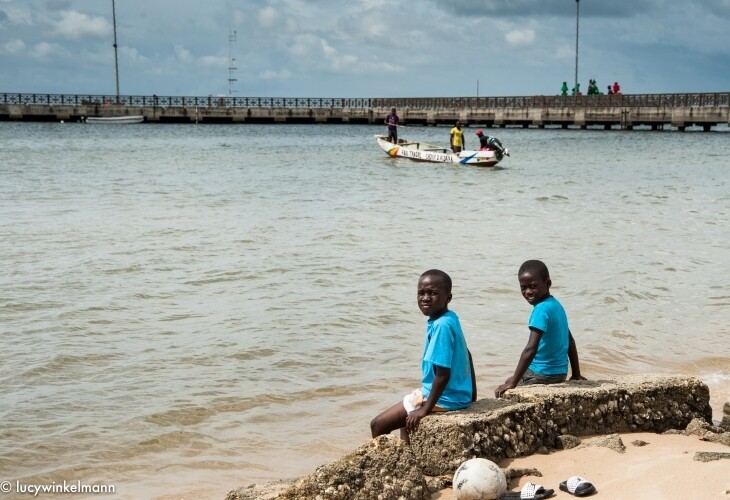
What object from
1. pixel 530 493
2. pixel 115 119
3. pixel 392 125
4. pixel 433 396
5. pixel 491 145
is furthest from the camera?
pixel 115 119

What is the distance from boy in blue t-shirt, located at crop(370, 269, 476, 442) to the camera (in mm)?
4363

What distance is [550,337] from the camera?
Answer: 5.15 metres

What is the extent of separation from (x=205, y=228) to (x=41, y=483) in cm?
1106

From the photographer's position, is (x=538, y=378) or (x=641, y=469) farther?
(x=538, y=378)

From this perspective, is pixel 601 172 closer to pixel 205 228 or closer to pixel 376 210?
pixel 376 210

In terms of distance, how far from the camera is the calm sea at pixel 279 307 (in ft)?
19.2

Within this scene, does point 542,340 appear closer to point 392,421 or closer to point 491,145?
point 392,421

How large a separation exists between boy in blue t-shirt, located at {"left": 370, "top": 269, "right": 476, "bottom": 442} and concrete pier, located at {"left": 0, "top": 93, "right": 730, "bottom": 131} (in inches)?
2189

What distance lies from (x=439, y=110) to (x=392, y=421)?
71804mm

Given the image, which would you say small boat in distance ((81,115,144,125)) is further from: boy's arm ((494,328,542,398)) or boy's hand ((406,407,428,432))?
boy's hand ((406,407,428,432))

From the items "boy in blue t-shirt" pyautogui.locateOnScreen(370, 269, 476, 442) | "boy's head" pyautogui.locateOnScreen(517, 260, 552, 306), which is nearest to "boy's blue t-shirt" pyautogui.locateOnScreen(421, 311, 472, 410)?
"boy in blue t-shirt" pyautogui.locateOnScreen(370, 269, 476, 442)

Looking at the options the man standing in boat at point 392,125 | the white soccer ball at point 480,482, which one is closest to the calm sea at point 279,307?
the white soccer ball at point 480,482

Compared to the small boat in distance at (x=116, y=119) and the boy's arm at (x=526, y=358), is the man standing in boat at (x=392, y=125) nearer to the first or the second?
the boy's arm at (x=526, y=358)

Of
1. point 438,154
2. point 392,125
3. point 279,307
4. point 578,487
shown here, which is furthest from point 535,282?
point 392,125
